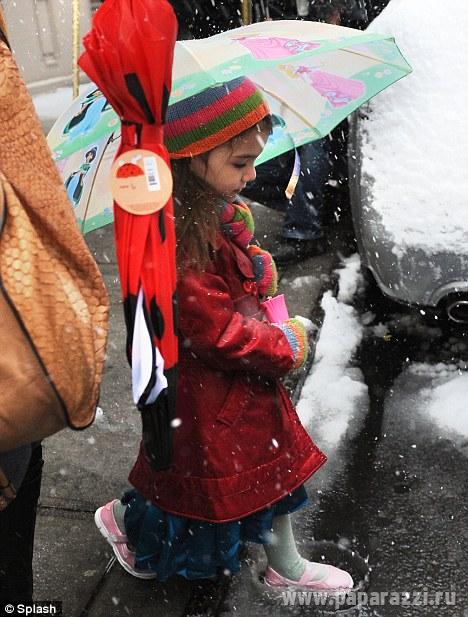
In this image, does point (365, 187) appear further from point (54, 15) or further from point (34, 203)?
point (54, 15)

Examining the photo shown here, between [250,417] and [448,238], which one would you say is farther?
[448,238]

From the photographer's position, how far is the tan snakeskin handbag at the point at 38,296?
1.08 metres

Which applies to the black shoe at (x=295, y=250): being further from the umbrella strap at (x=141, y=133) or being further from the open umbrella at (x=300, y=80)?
the umbrella strap at (x=141, y=133)

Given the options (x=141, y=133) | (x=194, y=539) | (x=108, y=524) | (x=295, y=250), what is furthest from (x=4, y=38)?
(x=295, y=250)

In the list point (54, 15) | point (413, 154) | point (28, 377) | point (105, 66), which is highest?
point (105, 66)

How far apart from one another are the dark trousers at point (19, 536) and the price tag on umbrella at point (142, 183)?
2.12 ft

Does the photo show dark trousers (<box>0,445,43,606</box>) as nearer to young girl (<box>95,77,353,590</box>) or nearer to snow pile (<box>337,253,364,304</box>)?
young girl (<box>95,77,353,590</box>)

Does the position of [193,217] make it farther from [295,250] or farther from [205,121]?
[295,250]

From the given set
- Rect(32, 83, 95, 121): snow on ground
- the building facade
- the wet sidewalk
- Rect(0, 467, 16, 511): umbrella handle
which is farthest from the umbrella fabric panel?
the building facade

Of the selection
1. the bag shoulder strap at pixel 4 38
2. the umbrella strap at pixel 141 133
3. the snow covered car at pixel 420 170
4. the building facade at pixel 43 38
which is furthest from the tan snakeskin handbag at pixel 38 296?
the building facade at pixel 43 38

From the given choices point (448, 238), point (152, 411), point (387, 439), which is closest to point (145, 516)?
point (152, 411)

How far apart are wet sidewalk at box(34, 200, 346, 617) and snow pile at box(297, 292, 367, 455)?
10 centimetres

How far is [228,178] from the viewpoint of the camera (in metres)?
2.00

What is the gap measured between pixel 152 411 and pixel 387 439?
1.89m
